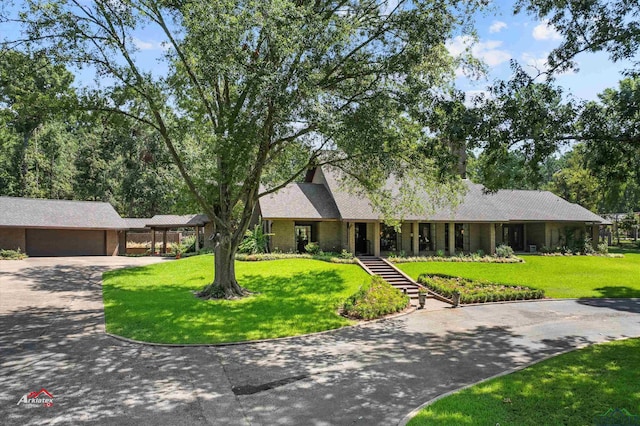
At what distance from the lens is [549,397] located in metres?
6.73

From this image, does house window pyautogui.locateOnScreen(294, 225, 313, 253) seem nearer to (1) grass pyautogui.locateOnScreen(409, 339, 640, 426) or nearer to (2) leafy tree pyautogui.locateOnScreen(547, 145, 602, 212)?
(1) grass pyautogui.locateOnScreen(409, 339, 640, 426)

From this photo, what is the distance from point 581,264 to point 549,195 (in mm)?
11096

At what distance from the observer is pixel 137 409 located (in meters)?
6.68

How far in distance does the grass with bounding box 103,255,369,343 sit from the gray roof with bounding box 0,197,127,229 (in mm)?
10833

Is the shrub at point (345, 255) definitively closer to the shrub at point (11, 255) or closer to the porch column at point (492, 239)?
the porch column at point (492, 239)

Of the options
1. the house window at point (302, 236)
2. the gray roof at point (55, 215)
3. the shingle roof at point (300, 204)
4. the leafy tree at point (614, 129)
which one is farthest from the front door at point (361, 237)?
the gray roof at point (55, 215)

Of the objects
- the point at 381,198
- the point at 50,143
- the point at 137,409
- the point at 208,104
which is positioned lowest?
the point at 137,409

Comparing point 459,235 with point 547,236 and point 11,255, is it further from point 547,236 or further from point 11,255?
point 11,255

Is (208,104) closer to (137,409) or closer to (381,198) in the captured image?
(381,198)

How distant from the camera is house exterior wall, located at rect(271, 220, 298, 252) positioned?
27.4 metres

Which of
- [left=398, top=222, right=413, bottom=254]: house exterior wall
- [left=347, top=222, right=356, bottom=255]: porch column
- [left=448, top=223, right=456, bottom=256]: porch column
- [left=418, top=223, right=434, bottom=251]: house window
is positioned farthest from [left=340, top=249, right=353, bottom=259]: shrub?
[left=448, top=223, right=456, bottom=256]: porch column

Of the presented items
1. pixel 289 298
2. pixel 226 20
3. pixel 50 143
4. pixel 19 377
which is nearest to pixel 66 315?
pixel 19 377

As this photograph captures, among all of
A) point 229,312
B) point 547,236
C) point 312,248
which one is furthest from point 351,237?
point 547,236

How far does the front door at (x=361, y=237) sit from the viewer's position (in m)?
28.6
